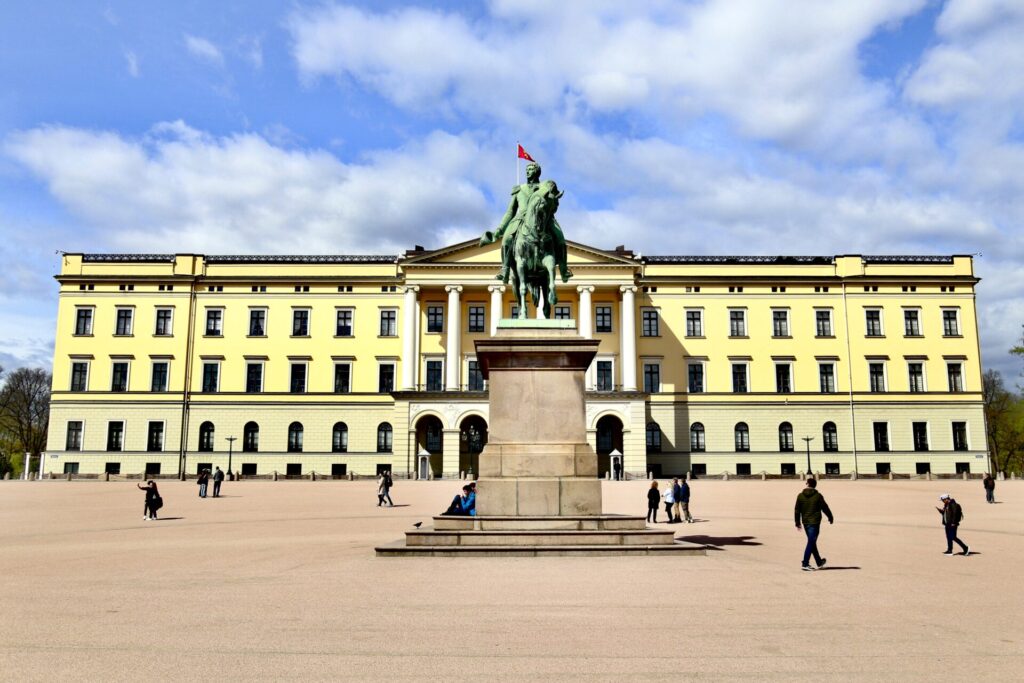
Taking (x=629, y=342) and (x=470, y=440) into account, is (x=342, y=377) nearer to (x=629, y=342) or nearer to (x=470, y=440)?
(x=470, y=440)

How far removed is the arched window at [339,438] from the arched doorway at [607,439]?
64.3 feet

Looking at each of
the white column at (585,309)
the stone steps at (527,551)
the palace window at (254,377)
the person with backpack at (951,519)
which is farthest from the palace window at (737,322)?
the stone steps at (527,551)

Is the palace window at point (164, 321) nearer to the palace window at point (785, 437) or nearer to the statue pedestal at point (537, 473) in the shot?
the palace window at point (785, 437)

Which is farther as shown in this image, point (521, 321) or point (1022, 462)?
point (1022, 462)

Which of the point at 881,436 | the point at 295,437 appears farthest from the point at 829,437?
the point at 295,437

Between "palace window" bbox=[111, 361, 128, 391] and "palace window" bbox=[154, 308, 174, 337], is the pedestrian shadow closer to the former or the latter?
"palace window" bbox=[154, 308, 174, 337]

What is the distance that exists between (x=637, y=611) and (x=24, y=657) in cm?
600

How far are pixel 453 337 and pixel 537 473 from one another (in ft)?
157

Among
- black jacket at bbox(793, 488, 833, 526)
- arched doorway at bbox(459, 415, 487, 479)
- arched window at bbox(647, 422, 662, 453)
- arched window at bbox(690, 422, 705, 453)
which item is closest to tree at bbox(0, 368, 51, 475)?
arched doorway at bbox(459, 415, 487, 479)

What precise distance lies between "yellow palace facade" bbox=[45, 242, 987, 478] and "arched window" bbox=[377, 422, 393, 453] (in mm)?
110

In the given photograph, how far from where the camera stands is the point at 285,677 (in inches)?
256

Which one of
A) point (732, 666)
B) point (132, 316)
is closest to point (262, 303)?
point (132, 316)

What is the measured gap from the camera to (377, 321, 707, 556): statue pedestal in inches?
540

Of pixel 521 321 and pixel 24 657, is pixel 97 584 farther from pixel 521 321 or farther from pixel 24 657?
pixel 521 321
